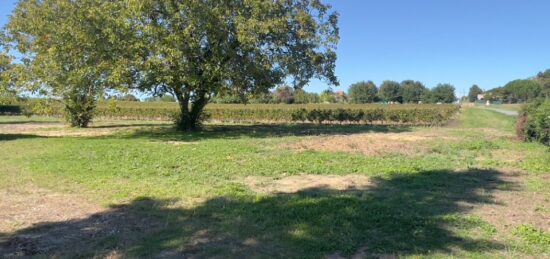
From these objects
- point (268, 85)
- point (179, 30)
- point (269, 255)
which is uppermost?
point (179, 30)

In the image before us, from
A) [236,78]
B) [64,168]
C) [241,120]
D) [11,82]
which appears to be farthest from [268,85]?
[241,120]

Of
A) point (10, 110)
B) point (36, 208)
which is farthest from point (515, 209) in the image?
point (10, 110)

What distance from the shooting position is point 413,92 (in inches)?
4729

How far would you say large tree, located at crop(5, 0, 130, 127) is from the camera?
1788 centimetres

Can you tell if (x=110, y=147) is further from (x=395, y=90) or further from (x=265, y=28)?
(x=395, y=90)

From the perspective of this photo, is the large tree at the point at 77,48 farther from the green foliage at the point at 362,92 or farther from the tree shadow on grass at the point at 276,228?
the green foliage at the point at 362,92

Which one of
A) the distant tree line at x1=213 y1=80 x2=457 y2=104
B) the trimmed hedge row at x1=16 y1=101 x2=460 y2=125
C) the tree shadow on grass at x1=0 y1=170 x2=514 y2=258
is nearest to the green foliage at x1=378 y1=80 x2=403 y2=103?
the distant tree line at x1=213 y1=80 x2=457 y2=104

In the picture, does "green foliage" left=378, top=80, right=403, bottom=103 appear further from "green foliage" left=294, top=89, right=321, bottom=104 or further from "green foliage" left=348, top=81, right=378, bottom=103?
"green foliage" left=294, top=89, right=321, bottom=104

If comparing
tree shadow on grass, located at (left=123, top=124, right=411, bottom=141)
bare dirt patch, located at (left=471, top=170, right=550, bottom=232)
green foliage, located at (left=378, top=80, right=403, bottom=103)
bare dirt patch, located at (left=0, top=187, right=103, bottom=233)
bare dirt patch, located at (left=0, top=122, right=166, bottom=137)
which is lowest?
bare dirt patch, located at (left=471, top=170, right=550, bottom=232)

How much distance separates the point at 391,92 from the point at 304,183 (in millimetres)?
114584

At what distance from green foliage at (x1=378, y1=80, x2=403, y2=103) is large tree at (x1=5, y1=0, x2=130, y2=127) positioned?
104622mm

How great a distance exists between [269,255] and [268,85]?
17.7 metres

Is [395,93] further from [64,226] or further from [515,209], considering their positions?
[64,226]

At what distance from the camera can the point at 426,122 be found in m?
31.7
